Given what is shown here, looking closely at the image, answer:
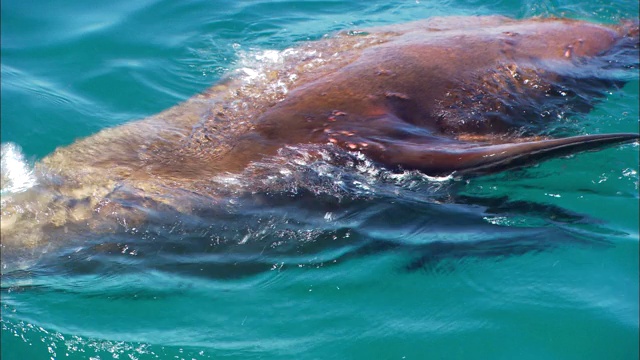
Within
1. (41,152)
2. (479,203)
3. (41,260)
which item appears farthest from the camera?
(41,152)

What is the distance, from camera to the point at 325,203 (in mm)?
4055

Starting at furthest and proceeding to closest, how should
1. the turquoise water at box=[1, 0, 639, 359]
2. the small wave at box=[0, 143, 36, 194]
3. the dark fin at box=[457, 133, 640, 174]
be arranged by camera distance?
the small wave at box=[0, 143, 36, 194], the turquoise water at box=[1, 0, 639, 359], the dark fin at box=[457, 133, 640, 174]

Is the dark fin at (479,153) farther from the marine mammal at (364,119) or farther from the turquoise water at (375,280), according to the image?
the turquoise water at (375,280)

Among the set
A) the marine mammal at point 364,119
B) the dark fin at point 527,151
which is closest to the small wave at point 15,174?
the marine mammal at point 364,119

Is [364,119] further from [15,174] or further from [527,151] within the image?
[15,174]

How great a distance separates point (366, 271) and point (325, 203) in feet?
1.60

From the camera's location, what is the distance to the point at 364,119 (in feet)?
13.8

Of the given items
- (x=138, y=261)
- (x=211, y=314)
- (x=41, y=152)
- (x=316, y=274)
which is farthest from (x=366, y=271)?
(x=41, y=152)

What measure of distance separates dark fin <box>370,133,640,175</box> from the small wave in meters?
2.09

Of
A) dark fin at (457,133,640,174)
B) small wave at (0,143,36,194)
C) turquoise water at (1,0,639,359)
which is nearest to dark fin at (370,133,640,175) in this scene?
dark fin at (457,133,640,174)

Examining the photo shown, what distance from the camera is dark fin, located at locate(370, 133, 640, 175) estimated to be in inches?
136

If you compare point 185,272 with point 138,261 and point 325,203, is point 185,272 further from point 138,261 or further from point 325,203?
point 325,203

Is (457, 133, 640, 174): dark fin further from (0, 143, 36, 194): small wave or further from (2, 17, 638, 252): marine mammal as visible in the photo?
(0, 143, 36, 194): small wave

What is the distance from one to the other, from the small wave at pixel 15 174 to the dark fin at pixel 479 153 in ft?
6.85
